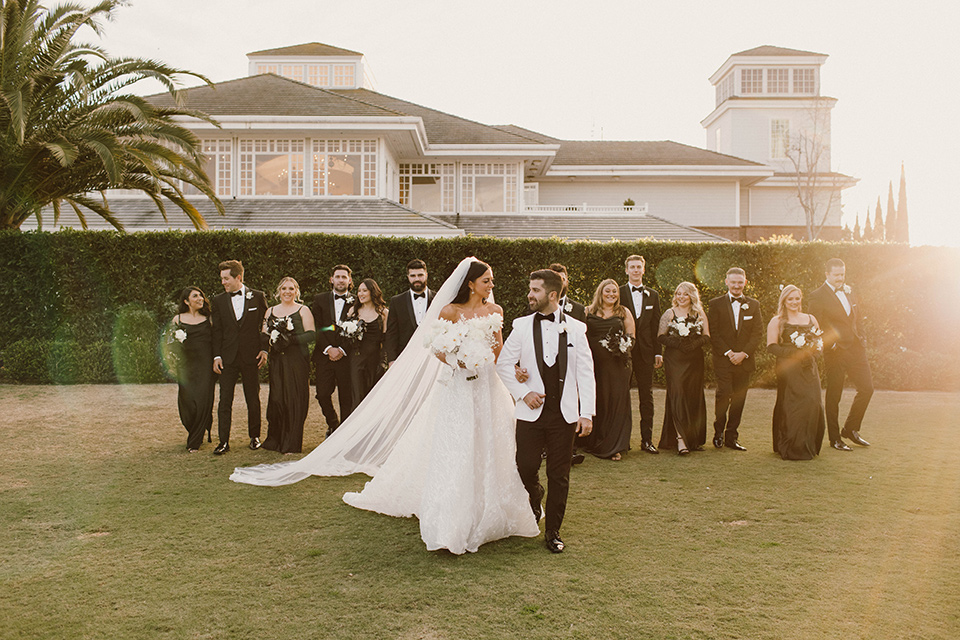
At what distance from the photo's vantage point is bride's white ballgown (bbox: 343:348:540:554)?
16.4 feet

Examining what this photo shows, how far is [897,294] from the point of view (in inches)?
607

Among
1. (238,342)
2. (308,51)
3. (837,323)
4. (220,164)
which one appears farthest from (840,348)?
(308,51)

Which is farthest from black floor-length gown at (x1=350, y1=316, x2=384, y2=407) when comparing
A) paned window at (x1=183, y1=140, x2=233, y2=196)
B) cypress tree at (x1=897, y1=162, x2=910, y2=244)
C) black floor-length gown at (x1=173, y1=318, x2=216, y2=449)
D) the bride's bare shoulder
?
cypress tree at (x1=897, y1=162, x2=910, y2=244)

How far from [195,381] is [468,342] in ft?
15.7

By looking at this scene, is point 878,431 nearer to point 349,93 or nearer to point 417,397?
point 417,397

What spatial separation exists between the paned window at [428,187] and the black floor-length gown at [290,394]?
17.7 m

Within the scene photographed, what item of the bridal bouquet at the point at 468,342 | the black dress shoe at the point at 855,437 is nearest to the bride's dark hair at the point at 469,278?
the bridal bouquet at the point at 468,342

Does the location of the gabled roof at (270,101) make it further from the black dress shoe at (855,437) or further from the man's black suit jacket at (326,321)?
the black dress shoe at (855,437)

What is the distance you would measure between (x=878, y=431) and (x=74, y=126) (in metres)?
15.8

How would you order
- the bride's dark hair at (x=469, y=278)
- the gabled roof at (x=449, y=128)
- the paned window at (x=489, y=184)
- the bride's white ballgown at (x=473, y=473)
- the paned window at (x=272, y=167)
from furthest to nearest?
the paned window at (x=489, y=184), the gabled roof at (x=449, y=128), the paned window at (x=272, y=167), the bride's dark hair at (x=469, y=278), the bride's white ballgown at (x=473, y=473)

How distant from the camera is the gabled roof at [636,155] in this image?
30.1 meters

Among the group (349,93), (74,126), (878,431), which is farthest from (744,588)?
(349,93)

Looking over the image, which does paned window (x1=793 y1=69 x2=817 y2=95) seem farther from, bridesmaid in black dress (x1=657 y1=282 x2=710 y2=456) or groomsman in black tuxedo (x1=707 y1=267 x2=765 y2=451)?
bridesmaid in black dress (x1=657 y1=282 x2=710 y2=456)

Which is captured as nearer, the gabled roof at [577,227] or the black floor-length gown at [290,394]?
the black floor-length gown at [290,394]
